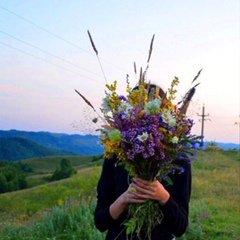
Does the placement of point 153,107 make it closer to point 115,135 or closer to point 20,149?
point 115,135

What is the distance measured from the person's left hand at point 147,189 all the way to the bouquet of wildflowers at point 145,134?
2 centimetres

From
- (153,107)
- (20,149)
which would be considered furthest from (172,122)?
(20,149)

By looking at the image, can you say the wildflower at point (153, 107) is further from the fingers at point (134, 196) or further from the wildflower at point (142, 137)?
the fingers at point (134, 196)

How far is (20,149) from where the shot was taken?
326 feet

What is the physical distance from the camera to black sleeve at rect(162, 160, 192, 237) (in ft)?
7.47

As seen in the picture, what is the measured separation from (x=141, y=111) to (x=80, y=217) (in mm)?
4688

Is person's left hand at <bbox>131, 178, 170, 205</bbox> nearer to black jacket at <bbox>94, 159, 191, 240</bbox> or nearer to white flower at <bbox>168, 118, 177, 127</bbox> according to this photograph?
black jacket at <bbox>94, 159, 191, 240</bbox>

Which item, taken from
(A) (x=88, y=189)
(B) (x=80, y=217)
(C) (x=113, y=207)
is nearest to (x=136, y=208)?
(C) (x=113, y=207)

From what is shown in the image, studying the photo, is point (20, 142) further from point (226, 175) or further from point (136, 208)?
point (136, 208)

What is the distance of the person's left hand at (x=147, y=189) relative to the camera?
2143mm

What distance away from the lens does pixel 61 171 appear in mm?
46438

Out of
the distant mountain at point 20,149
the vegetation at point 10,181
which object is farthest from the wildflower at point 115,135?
the distant mountain at point 20,149

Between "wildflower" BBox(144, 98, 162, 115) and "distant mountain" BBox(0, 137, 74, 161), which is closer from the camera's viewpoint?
"wildflower" BBox(144, 98, 162, 115)

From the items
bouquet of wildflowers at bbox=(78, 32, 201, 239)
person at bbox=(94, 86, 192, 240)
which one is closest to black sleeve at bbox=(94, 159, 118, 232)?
person at bbox=(94, 86, 192, 240)
